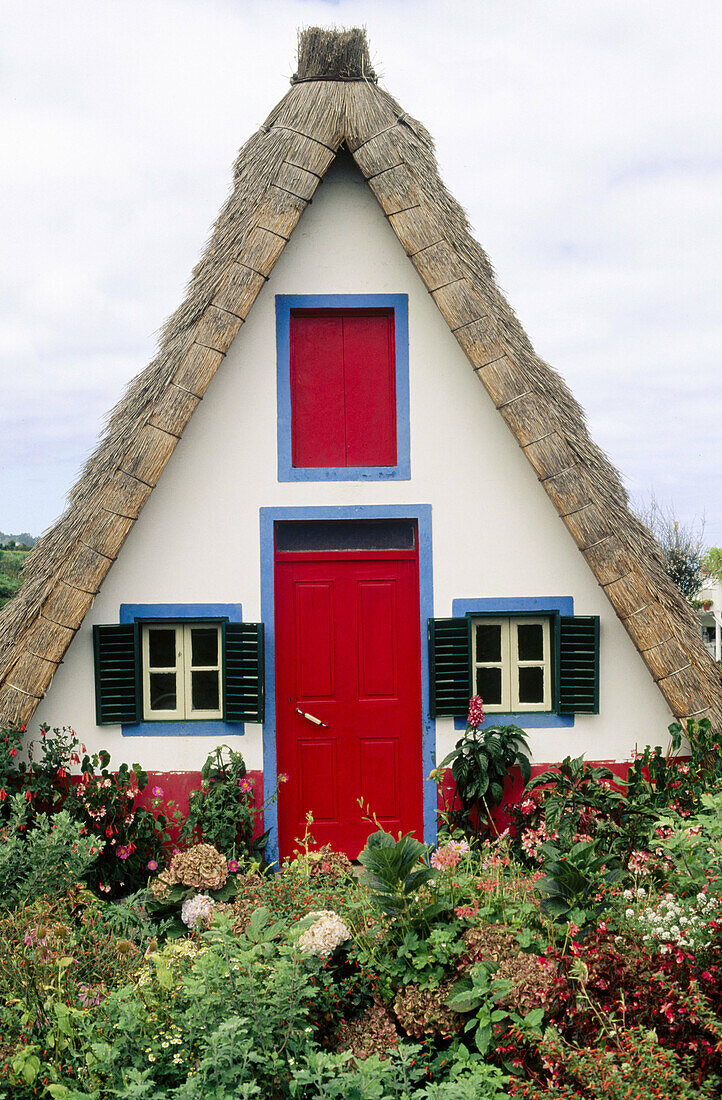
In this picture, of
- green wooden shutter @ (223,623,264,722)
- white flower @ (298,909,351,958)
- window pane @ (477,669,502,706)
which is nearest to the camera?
white flower @ (298,909,351,958)

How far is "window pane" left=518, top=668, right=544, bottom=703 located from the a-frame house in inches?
0.9

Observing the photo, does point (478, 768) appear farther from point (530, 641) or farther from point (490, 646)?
point (530, 641)

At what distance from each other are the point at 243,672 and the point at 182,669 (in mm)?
478

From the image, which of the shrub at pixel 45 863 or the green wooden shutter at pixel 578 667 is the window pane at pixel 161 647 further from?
the green wooden shutter at pixel 578 667

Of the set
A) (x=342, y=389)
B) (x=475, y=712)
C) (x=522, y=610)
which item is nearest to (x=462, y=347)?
(x=342, y=389)

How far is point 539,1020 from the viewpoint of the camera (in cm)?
298

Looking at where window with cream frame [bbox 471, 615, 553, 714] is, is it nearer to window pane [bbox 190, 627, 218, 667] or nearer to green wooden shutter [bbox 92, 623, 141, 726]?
window pane [bbox 190, 627, 218, 667]

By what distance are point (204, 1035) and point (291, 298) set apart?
4516 mm

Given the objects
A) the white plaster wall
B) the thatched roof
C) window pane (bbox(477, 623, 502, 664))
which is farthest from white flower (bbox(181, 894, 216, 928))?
window pane (bbox(477, 623, 502, 664))

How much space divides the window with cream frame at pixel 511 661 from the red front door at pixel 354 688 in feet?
1.51

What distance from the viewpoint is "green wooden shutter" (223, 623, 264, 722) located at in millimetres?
5703

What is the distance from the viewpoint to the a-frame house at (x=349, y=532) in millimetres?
5578

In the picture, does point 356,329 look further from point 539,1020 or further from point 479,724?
point 539,1020

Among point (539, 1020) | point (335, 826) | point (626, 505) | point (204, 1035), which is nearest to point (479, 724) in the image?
point (335, 826)
